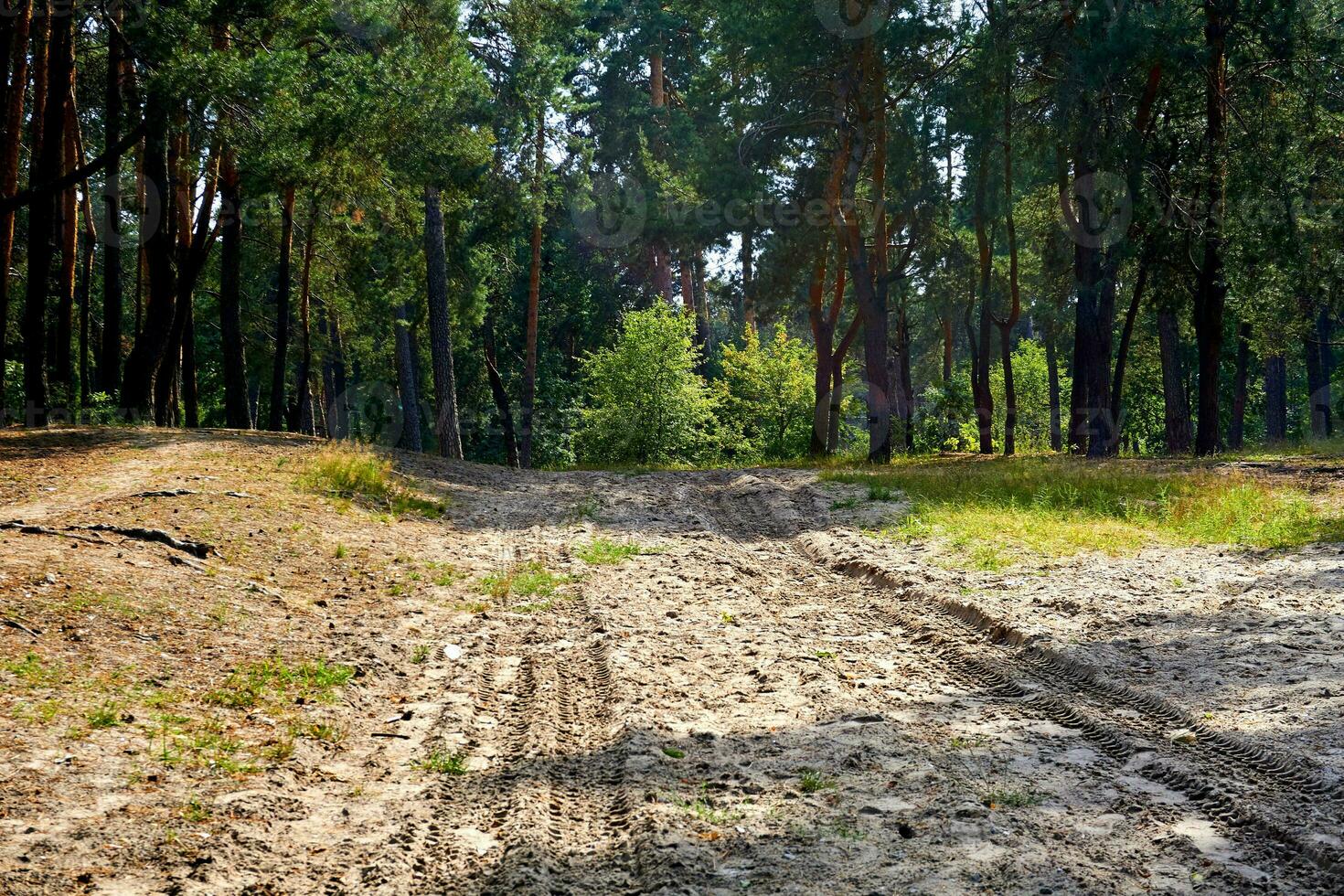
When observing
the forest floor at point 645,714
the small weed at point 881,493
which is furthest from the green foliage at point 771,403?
the forest floor at point 645,714

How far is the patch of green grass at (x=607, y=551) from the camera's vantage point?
10.7 metres

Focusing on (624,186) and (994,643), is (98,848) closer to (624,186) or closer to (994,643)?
(994,643)

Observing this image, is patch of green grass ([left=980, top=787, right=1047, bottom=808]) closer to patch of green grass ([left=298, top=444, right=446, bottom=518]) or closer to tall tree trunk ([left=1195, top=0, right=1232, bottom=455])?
patch of green grass ([left=298, top=444, right=446, bottom=518])

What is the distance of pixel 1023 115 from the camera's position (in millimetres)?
24688

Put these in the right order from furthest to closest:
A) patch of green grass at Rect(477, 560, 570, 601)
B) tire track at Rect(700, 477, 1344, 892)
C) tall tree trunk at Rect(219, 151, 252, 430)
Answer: tall tree trunk at Rect(219, 151, 252, 430) < patch of green grass at Rect(477, 560, 570, 601) < tire track at Rect(700, 477, 1344, 892)

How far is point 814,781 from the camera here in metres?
4.62

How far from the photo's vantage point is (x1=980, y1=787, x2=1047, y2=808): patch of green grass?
4289mm

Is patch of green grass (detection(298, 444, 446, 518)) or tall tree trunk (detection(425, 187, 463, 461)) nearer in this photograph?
patch of green grass (detection(298, 444, 446, 518))

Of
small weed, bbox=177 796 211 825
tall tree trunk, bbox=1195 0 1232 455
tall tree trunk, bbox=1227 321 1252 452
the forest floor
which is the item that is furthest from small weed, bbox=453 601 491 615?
tall tree trunk, bbox=1227 321 1252 452

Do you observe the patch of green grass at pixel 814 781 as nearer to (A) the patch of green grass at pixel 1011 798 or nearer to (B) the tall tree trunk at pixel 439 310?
(A) the patch of green grass at pixel 1011 798

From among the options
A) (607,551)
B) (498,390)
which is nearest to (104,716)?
(607,551)

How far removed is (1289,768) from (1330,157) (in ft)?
68.9

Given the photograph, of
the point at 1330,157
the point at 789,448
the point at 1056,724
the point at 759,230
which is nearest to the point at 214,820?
the point at 1056,724

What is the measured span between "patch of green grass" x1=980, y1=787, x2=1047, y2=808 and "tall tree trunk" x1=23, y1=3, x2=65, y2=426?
15454mm
